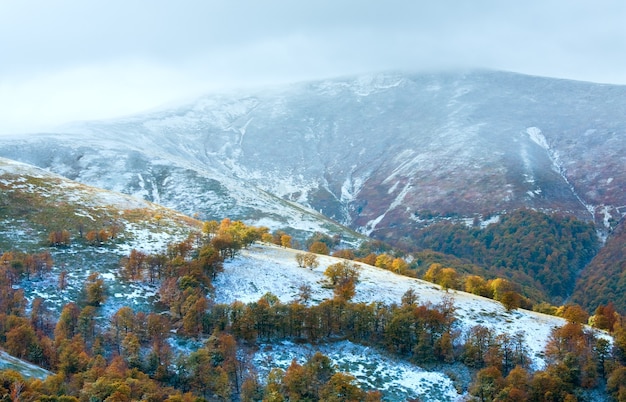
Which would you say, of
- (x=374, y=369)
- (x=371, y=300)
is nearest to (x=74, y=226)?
(x=371, y=300)

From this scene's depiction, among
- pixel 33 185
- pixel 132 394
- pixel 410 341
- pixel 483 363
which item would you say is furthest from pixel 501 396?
pixel 33 185

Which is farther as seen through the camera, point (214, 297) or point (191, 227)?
point (191, 227)

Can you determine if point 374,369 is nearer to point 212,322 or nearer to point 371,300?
point 371,300

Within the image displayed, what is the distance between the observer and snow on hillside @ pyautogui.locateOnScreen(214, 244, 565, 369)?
94.5 m

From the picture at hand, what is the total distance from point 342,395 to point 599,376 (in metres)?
42.4

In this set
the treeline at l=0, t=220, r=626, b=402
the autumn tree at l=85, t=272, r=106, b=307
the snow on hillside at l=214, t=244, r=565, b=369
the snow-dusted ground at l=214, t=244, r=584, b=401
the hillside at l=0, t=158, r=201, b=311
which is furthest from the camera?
the snow on hillside at l=214, t=244, r=565, b=369

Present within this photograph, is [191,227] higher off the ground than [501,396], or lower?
higher

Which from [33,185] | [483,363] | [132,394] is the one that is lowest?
[483,363]

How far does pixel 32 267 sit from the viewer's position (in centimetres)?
8975

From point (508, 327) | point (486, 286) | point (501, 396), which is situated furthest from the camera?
point (486, 286)

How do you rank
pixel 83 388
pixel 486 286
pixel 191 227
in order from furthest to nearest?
pixel 191 227
pixel 486 286
pixel 83 388

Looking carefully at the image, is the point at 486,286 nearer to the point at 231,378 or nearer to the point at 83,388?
the point at 231,378

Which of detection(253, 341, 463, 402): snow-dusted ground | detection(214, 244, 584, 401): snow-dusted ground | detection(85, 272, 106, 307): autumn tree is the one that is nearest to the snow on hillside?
detection(214, 244, 584, 401): snow-dusted ground

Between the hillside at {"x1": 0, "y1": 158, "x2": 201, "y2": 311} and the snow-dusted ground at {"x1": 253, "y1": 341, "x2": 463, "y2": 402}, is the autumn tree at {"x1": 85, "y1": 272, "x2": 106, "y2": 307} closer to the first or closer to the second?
the hillside at {"x1": 0, "y1": 158, "x2": 201, "y2": 311}
